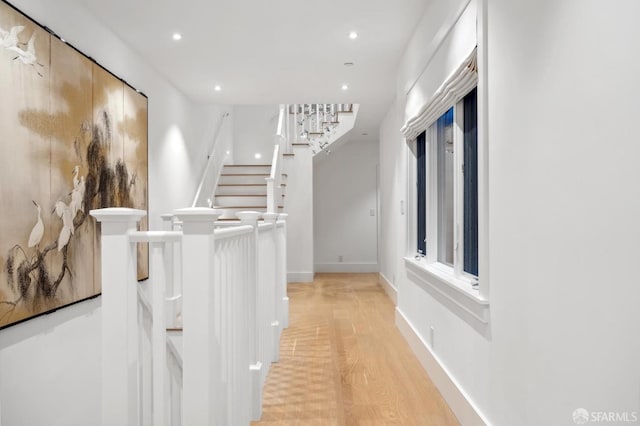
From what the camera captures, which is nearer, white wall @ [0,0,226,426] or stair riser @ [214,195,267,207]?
white wall @ [0,0,226,426]

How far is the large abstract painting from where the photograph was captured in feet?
8.08

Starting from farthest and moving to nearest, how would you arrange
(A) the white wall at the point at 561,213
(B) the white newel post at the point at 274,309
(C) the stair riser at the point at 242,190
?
(C) the stair riser at the point at 242,190
(B) the white newel post at the point at 274,309
(A) the white wall at the point at 561,213

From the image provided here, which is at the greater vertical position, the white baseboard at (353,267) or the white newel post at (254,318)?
the white newel post at (254,318)

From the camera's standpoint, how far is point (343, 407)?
2.91 meters

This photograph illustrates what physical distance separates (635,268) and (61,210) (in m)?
3.04

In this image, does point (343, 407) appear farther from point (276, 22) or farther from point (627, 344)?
point (276, 22)

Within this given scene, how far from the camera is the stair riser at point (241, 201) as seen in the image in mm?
7560

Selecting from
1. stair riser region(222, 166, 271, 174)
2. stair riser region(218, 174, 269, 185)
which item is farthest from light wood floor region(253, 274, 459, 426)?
stair riser region(222, 166, 271, 174)

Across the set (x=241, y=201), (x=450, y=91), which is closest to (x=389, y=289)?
(x=241, y=201)

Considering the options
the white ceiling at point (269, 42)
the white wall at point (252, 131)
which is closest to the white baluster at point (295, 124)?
→ the white wall at point (252, 131)

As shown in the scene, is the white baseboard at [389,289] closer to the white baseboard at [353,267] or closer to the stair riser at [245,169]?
the white baseboard at [353,267]

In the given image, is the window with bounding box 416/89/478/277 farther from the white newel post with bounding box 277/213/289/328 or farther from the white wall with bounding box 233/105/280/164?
the white wall with bounding box 233/105/280/164

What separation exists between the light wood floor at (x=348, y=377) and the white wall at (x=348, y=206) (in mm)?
3739

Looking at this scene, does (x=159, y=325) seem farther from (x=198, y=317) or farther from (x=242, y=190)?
(x=242, y=190)
